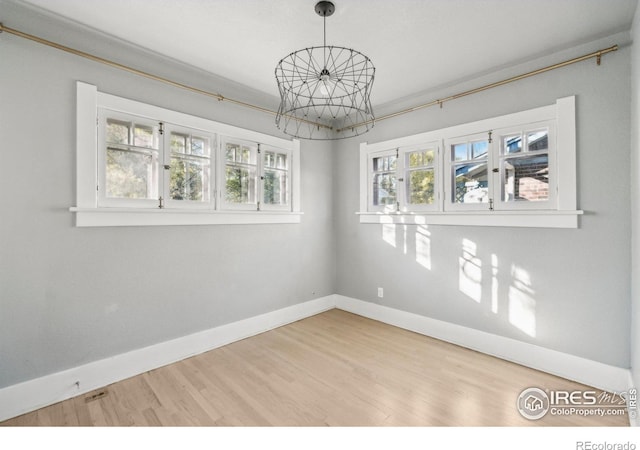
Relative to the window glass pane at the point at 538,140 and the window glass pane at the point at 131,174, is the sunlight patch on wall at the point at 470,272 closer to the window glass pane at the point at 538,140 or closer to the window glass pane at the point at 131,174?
the window glass pane at the point at 538,140

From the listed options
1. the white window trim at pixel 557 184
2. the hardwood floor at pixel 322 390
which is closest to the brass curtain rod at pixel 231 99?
the white window trim at pixel 557 184

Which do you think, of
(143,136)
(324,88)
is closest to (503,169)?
(324,88)

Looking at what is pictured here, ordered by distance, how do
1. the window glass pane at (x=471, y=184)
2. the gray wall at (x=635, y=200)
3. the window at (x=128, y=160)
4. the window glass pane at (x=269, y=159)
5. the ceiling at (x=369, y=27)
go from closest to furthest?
the gray wall at (x=635, y=200), the ceiling at (x=369, y=27), the window at (x=128, y=160), the window glass pane at (x=471, y=184), the window glass pane at (x=269, y=159)

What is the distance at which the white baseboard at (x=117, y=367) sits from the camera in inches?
78.6

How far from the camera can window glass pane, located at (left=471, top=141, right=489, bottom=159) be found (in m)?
2.92

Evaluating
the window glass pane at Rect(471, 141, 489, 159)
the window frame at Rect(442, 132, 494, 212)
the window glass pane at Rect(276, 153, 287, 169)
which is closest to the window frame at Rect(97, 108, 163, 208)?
the window glass pane at Rect(276, 153, 287, 169)

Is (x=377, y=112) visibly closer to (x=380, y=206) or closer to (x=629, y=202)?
(x=380, y=206)

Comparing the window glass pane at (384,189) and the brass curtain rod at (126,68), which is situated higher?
the brass curtain rod at (126,68)

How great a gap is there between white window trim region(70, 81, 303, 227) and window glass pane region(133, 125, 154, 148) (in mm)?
116

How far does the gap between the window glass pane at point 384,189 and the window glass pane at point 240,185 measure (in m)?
1.54

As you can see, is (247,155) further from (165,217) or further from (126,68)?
Result: (126,68)

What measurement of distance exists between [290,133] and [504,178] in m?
2.41

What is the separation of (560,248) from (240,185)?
9.83 feet

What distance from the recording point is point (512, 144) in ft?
9.07
